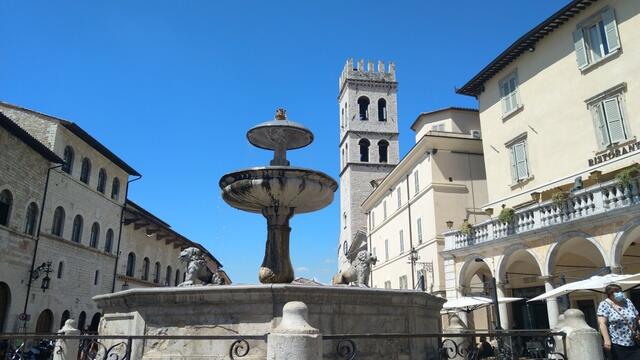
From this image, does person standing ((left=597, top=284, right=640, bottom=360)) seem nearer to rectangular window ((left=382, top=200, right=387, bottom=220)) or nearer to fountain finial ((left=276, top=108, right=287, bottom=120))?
fountain finial ((left=276, top=108, right=287, bottom=120))

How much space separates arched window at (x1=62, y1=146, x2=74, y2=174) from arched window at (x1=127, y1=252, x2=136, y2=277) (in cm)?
1038

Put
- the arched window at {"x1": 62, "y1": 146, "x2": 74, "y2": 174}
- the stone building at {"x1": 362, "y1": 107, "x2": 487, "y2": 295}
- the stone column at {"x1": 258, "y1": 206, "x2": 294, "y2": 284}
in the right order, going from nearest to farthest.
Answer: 1. the stone column at {"x1": 258, "y1": 206, "x2": 294, "y2": 284}
2. the arched window at {"x1": 62, "y1": 146, "x2": 74, "y2": 174}
3. the stone building at {"x1": 362, "y1": 107, "x2": 487, "y2": 295}

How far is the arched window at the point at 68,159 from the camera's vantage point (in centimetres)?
2745

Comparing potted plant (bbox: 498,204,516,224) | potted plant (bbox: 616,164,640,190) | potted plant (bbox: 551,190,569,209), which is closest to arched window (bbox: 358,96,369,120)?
potted plant (bbox: 498,204,516,224)

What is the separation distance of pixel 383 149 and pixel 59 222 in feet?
133

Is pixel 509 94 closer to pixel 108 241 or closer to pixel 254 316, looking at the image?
pixel 254 316

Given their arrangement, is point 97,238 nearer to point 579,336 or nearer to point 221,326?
point 221,326

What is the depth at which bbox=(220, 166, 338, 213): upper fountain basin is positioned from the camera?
952 centimetres

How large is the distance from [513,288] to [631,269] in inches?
230

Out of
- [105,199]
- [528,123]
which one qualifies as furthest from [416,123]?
[105,199]

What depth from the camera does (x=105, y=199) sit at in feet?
105

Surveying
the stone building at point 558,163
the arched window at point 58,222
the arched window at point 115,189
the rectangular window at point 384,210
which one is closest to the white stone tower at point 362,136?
the rectangular window at point 384,210

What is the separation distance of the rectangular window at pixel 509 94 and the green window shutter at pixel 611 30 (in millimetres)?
5403

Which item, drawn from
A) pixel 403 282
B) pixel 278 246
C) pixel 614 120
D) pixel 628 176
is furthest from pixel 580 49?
pixel 403 282
